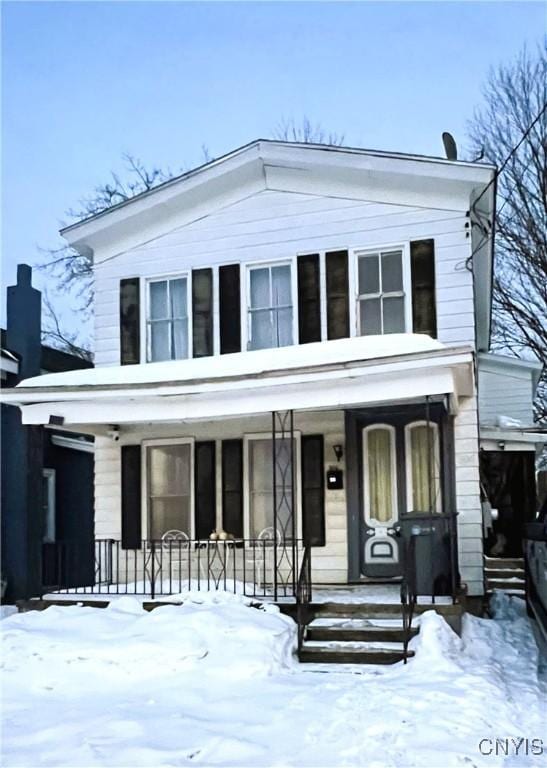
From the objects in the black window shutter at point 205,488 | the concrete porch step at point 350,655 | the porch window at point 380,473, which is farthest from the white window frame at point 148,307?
the concrete porch step at point 350,655

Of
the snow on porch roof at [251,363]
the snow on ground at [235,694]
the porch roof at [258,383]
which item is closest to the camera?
the snow on ground at [235,694]

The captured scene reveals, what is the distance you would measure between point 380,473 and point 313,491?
38.3 inches

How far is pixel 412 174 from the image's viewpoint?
459 inches

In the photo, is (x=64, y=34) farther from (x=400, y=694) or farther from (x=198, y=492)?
(x=400, y=694)

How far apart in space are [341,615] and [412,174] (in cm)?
602

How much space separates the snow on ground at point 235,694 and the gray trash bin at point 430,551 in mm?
624

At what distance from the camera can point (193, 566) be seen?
1233cm

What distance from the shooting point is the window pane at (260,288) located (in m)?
12.6

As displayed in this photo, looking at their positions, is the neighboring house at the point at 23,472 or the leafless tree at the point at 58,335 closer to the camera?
the neighboring house at the point at 23,472

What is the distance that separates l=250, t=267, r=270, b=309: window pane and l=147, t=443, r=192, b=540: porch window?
7.78ft

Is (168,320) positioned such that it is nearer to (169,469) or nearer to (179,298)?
(179,298)

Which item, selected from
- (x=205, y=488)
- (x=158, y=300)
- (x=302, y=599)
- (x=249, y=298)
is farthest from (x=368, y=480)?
(x=158, y=300)

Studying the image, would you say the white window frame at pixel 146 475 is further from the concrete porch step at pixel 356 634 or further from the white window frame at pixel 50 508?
the white window frame at pixel 50 508

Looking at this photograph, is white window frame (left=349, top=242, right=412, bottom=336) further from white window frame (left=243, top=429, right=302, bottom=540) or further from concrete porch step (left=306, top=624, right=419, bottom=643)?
concrete porch step (left=306, top=624, right=419, bottom=643)
